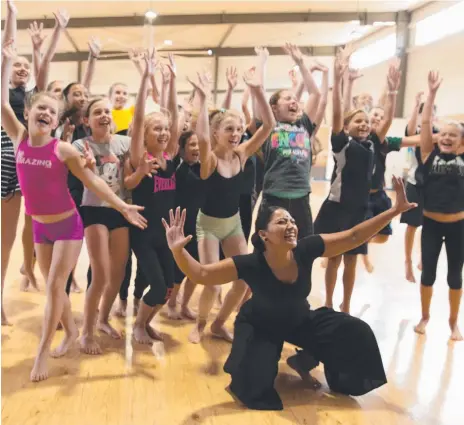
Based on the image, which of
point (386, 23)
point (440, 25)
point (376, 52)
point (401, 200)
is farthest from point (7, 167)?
point (376, 52)

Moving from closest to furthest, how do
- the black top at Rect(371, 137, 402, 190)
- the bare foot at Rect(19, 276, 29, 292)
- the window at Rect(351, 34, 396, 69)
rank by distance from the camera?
1. the black top at Rect(371, 137, 402, 190)
2. the bare foot at Rect(19, 276, 29, 292)
3. the window at Rect(351, 34, 396, 69)

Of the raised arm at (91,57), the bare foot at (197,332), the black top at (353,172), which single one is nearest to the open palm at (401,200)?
the black top at (353,172)

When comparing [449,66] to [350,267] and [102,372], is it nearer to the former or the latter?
[350,267]

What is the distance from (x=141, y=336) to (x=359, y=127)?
6.31 ft

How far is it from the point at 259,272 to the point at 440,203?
1.49 m

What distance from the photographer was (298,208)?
314 cm

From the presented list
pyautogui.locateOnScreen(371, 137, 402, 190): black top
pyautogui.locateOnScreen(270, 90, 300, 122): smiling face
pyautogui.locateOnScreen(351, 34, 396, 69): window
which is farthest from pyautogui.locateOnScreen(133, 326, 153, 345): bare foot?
pyautogui.locateOnScreen(351, 34, 396, 69): window

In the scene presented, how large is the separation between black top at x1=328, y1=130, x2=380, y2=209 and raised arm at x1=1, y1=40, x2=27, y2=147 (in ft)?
6.14

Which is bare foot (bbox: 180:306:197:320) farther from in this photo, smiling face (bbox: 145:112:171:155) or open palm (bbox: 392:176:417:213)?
open palm (bbox: 392:176:417:213)

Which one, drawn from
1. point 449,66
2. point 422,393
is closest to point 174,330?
point 422,393

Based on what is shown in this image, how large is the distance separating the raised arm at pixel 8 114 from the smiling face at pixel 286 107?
1.54m

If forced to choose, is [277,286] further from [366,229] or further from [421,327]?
[421,327]

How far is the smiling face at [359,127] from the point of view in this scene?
337 centimetres

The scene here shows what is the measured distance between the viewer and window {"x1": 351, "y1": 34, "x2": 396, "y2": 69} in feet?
40.7
